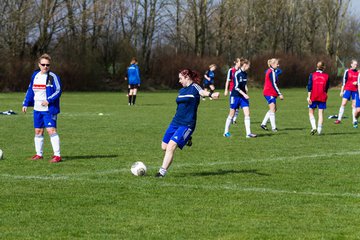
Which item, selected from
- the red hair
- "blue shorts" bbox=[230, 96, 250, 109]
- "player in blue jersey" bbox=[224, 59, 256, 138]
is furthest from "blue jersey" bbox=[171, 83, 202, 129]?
"blue shorts" bbox=[230, 96, 250, 109]

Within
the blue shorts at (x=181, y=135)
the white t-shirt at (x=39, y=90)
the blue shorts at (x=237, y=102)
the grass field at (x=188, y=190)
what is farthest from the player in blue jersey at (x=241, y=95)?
the blue shorts at (x=181, y=135)

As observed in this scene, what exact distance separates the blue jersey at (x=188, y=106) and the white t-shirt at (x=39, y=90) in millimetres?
2962

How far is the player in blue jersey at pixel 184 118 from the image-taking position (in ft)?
36.5

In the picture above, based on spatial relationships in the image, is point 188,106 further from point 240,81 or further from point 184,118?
point 240,81

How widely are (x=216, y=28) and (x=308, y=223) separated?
2863 inches

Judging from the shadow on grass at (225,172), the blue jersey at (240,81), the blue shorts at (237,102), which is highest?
the blue jersey at (240,81)

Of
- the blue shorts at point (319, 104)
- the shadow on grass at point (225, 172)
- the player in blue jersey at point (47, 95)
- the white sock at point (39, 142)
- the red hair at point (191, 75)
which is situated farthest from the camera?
the blue shorts at point (319, 104)

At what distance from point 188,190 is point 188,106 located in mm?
1661

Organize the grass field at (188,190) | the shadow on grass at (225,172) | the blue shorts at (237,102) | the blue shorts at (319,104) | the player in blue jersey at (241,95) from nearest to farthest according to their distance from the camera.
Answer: the grass field at (188,190) < the shadow on grass at (225,172) < the player in blue jersey at (241,95) < the blue shorts at (237,102) < the blue shorts at (319,104)

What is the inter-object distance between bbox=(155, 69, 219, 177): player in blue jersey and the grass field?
15.2 inches

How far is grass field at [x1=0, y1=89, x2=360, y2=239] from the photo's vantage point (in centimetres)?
766

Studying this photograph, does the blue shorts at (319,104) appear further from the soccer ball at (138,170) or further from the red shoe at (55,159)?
the soccer ball at (138,170)

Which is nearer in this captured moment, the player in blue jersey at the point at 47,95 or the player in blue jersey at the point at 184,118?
the player in blue jersey at the point at 184,118

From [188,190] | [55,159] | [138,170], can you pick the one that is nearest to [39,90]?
[55,159]
